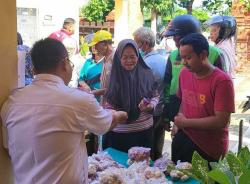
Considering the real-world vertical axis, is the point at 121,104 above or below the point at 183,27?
below

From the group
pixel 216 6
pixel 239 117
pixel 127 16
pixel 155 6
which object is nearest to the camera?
pixel 239 117

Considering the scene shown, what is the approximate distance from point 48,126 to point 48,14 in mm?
7850

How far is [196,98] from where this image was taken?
248 cm

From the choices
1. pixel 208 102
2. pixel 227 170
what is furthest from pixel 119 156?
pixel 227 170

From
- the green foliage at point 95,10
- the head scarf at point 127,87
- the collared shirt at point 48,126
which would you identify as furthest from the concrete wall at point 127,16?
the green foliage at point 95,10

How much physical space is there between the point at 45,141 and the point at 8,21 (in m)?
0.56

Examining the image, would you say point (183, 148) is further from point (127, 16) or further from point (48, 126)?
point (127, 16)

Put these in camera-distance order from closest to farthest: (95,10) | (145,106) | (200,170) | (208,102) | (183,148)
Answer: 1. (200,170)
2. (208,102)
3. (183,148)
4. (145,106)
5. (95,10)

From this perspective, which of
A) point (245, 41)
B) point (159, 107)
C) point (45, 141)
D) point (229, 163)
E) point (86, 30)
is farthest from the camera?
point (86, 30)

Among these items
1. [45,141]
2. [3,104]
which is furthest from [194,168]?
[3,104]

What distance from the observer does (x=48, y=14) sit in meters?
9.09

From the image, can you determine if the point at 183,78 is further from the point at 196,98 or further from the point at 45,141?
the point at 45,141

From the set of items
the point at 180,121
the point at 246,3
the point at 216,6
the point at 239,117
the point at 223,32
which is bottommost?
the point at 239,117

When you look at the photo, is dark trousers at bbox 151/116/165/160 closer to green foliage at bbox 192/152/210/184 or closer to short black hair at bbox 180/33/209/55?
short black hair at bbox 180/33/209/55
